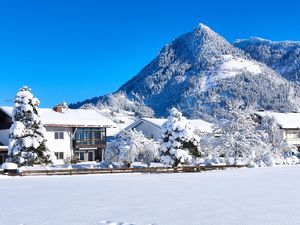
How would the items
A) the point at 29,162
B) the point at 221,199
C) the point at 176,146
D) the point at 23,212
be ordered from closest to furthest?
the point at 23,212, the point at 221,199, the point at 29,162, the point at 176,146

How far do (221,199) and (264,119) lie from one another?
53963mm

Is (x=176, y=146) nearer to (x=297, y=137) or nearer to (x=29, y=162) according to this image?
(x=29, y=162)

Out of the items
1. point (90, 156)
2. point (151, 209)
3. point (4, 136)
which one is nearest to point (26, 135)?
point (4, 136)

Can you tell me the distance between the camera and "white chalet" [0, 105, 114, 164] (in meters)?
49.4

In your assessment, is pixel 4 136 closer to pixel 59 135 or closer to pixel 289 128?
pixel 59 135

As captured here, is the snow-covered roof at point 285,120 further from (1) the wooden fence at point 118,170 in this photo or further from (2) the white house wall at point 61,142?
(2) the white house wall at point 61,142

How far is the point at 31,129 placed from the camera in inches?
1480

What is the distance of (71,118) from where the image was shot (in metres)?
52.2

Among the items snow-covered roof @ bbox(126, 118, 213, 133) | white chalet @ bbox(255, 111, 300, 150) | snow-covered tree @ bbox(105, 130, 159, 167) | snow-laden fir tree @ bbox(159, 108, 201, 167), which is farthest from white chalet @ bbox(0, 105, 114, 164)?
white chalet @ bbox(255, 111, 300, 150)

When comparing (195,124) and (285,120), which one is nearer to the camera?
(195,124)

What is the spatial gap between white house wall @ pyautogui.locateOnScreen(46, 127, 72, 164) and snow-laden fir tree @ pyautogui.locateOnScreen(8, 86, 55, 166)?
11541 mm

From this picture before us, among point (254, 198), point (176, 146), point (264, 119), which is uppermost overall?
point (264, 119)

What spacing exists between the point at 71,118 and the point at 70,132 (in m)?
1.78

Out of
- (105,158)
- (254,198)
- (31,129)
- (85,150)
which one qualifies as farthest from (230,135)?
(254,198)
